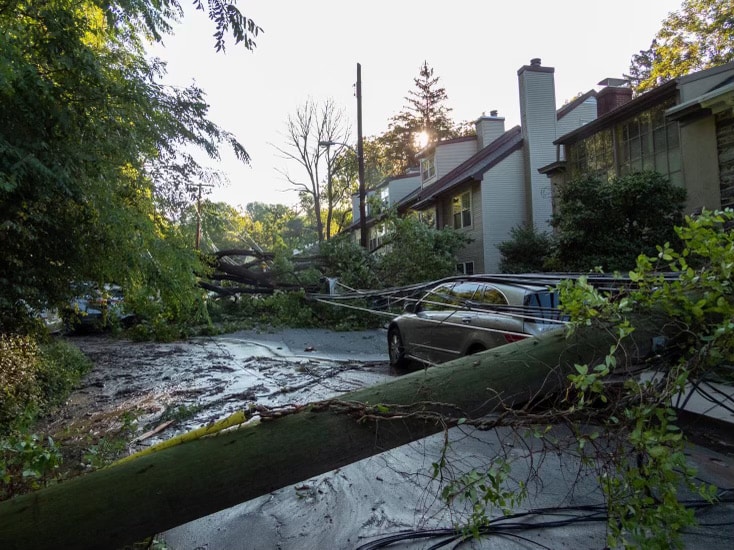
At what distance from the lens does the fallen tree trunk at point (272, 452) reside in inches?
75.9

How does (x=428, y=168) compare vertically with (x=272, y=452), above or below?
above

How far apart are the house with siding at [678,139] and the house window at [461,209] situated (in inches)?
227

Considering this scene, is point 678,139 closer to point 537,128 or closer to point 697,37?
point 537,128

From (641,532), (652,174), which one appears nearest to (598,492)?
(641,532)

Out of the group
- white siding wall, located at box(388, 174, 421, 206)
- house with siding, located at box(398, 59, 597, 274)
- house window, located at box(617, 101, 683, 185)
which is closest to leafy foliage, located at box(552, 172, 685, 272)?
house window, located at box(617, 101, 683, 185)

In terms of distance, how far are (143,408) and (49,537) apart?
5891mm

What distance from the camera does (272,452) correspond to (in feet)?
6.84

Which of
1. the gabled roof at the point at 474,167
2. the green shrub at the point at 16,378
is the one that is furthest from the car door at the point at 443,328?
the gabled roof at the point at 474,167

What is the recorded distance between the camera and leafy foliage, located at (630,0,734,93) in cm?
2434

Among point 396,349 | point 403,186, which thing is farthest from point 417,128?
point 396,349

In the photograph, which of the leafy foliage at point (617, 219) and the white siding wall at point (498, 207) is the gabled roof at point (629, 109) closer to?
the leafy foliage at point (617, 219)

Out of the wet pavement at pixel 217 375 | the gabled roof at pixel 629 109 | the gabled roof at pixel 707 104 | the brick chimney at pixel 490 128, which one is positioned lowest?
the wet pavement at pixel 217 375

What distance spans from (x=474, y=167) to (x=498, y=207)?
2.40 meters

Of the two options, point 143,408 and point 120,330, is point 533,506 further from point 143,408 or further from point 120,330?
point 120,330
